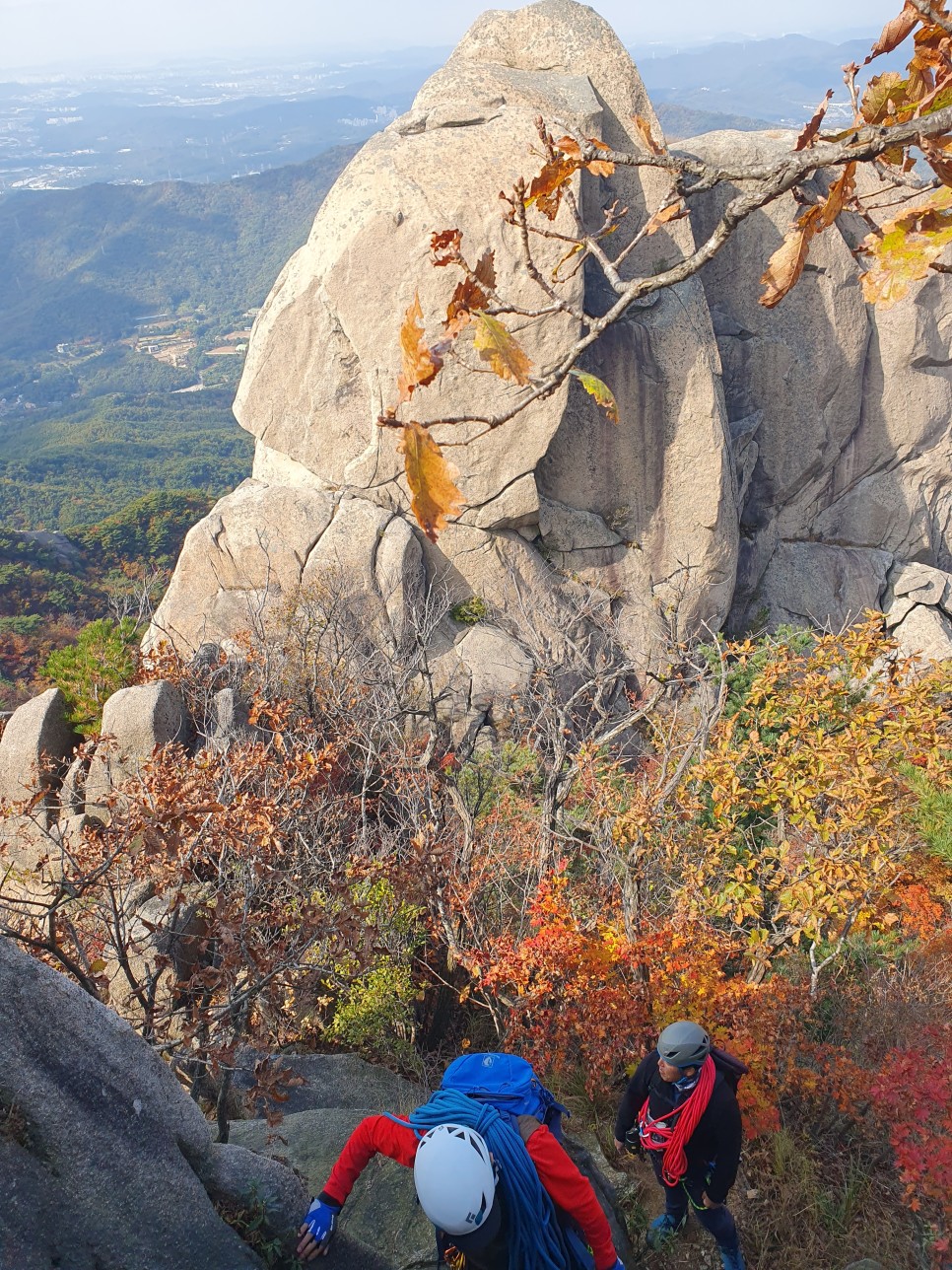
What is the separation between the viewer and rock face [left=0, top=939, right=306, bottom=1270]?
3.03 m

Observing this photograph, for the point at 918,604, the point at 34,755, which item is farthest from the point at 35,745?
the point at 918,604

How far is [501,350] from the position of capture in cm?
234

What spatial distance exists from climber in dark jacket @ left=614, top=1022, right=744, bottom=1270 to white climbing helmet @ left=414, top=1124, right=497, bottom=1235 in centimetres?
169

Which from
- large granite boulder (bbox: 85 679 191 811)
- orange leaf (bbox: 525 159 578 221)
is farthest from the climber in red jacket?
large granite boulder (bbox: 85 679 191 811)

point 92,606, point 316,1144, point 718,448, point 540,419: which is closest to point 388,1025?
point 316,1144

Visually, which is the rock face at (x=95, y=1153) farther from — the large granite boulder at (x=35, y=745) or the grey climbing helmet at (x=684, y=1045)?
the large granite boulder at (x=35, y=745)

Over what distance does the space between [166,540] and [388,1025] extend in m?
36.4

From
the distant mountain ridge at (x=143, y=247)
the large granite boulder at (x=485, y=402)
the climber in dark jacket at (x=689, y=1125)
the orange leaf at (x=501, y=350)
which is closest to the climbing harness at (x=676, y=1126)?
the climber in dark jacket at (x=689, y=1125)

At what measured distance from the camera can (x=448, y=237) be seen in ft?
8.53

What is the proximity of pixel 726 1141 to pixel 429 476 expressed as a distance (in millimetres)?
4056

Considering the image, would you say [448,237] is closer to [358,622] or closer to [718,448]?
[358,622]

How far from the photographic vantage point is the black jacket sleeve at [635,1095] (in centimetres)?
462

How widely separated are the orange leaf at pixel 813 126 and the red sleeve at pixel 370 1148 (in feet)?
12.4

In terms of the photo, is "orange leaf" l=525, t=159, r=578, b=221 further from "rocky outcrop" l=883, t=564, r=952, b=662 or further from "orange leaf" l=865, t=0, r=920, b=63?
"rocky outcrop" l=883, t=564, r=952, b=662
